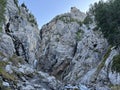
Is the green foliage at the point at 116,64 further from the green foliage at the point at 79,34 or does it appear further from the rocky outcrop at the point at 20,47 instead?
the green foliage at the point at 79,34

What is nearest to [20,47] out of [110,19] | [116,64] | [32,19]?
[32,19]

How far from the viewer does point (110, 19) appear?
4947 centimetres

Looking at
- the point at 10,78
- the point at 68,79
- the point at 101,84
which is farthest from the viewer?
the point at 68,79

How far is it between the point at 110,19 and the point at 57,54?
109 ft

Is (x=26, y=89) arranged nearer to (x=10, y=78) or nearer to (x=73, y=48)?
(x=10, y=78)

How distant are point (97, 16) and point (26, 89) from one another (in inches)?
1023

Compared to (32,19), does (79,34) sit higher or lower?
lower

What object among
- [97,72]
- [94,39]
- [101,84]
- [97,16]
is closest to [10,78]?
[101,84]

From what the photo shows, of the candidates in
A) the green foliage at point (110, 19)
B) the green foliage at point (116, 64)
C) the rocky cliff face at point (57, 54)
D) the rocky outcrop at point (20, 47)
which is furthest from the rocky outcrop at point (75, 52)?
the rocky outcrop at point (20, 47)

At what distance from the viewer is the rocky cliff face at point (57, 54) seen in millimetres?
42356

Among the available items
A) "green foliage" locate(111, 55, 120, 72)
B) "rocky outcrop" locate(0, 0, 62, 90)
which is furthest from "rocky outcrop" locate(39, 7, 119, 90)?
"rocky outcrop" locate(0, 0, 62, 90)

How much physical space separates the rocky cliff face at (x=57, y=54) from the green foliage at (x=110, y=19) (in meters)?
3.17

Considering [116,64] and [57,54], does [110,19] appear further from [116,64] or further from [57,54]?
[57,54]

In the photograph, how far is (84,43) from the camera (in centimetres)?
7150
